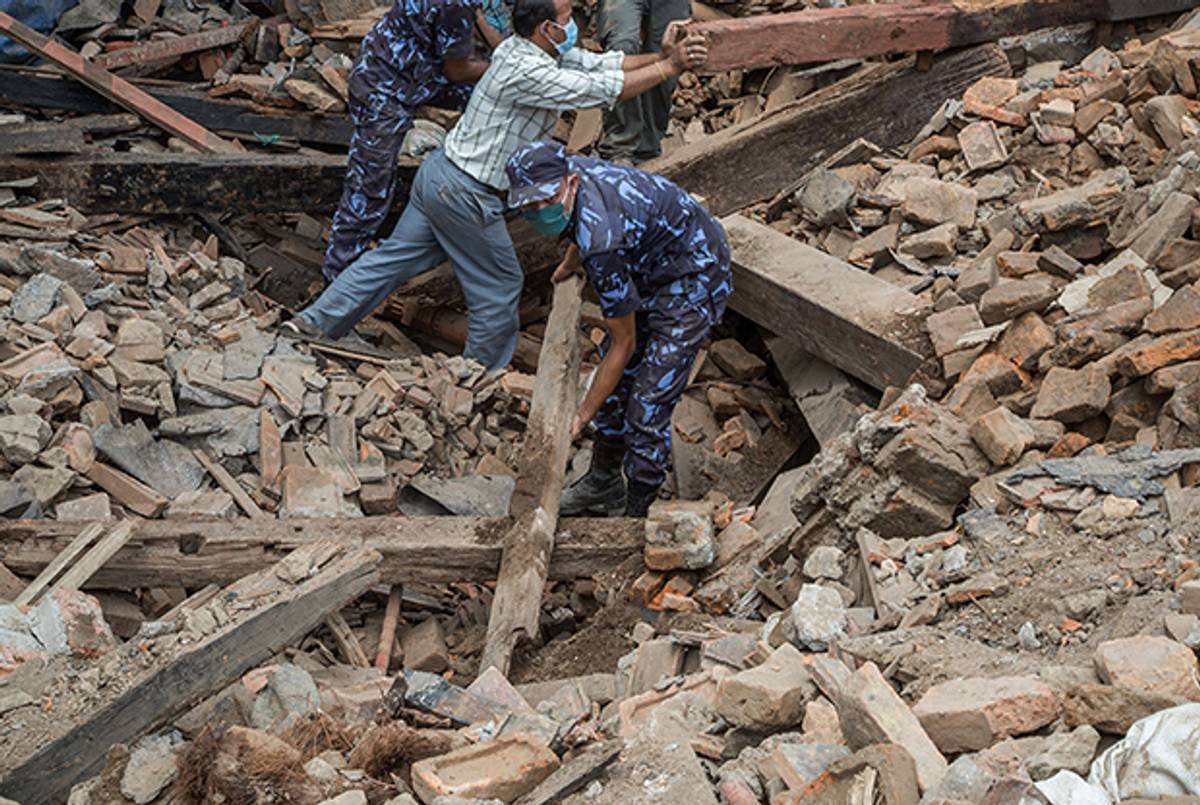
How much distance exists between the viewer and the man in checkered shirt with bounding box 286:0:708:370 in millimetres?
6172

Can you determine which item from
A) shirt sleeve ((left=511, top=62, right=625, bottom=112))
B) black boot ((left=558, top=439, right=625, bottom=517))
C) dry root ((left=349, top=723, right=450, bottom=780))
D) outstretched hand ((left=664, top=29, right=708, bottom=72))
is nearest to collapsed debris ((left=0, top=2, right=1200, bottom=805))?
dry root ((left=349, top=723, right=450, bottom=780))

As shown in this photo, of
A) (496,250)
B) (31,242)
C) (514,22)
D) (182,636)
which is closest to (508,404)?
(496,250)

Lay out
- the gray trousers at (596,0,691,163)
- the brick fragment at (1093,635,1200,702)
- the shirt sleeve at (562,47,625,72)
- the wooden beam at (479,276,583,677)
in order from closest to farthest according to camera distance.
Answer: the brick fragment at (1093,635,1200,702)
the wooden beam at (479,276,583,677)
the shirt sleeve at (562,47,625,72)
the gray trousers at (596,0,691,163)

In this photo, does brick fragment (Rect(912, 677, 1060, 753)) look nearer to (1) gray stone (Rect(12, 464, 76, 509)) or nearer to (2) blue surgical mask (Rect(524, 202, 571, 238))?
(2) blue surgical mask (Rect(524, 202, 571, 238))

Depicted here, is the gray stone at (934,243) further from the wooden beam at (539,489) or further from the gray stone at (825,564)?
the gray stone at (825,564)

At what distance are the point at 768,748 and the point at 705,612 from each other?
1.64 meters

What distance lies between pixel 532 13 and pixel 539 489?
208 cm

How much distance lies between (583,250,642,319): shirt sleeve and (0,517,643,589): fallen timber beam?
0.91 meters

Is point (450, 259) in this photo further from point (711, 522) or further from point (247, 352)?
point (711, 522)

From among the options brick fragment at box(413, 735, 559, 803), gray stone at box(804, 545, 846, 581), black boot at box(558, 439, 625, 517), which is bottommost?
black boot at box(558, 439, 625, 517)

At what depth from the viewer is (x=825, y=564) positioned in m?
4.82

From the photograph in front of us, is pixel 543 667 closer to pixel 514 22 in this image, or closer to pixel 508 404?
pixel 508 404

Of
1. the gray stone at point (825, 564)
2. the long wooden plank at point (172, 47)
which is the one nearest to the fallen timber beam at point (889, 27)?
the gray stone at point (825, 564)

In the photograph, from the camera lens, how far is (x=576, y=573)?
561 cm
